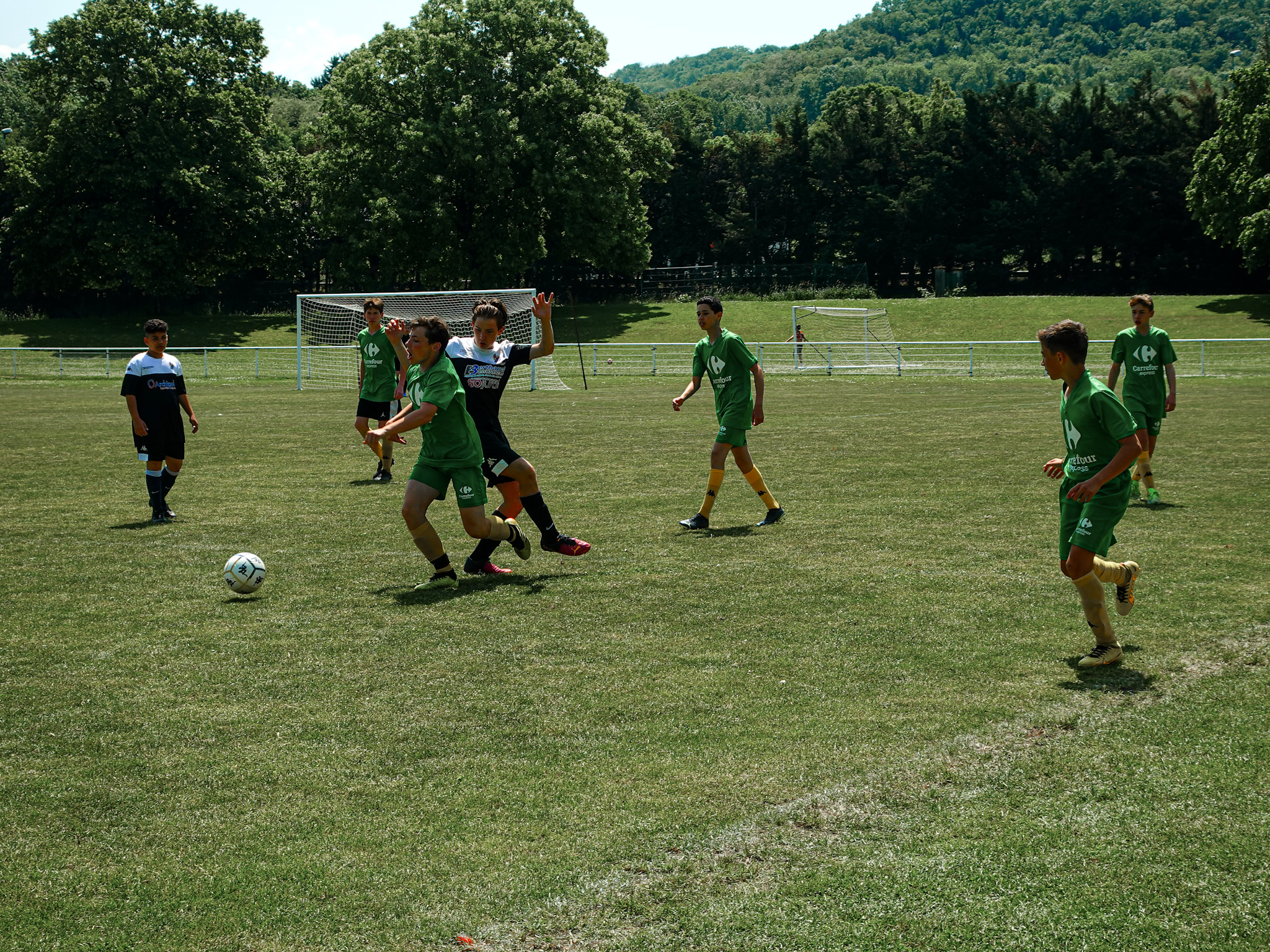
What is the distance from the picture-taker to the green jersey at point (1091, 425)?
→ 6.04 metres

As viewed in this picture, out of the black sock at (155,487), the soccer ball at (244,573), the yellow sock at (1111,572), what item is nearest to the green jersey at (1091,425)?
the yellow sock at (1111,572)

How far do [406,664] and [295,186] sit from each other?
5741 centimetres

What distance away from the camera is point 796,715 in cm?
557

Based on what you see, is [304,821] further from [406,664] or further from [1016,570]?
[1016,570]

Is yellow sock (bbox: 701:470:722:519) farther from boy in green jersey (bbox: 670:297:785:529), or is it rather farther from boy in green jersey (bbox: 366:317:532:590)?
boy in green jersey (bbox: 366:317:532:590)

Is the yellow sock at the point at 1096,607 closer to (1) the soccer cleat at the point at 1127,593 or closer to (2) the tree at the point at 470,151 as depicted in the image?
(1) the soccer cleat at the point at 1127,593

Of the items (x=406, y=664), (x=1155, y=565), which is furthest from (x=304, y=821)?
(x=1155, y=565)

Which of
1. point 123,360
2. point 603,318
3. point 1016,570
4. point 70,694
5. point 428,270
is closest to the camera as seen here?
point 70,694

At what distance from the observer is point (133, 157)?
54.0 meters

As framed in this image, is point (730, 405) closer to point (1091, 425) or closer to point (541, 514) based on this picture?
point (541, 514)

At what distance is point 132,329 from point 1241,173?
51.7 metres

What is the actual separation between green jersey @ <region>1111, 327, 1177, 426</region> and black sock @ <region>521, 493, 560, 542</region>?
20.0ft

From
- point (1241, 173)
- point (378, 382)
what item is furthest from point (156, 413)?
point (1241, 173)

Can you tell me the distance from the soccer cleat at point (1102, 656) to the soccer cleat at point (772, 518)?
4.90 meters
